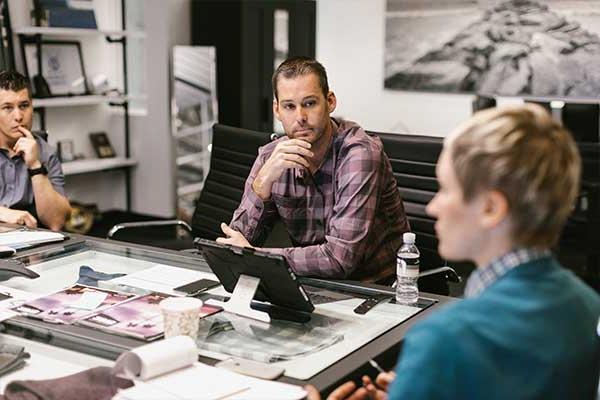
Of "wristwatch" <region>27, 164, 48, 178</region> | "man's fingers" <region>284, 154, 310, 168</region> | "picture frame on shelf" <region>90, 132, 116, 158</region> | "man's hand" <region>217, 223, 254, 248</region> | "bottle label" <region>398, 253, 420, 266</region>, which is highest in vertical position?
"man's fingers" <region>284, 154, 310, 168</region>

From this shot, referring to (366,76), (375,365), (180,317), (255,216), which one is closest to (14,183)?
(255,216)

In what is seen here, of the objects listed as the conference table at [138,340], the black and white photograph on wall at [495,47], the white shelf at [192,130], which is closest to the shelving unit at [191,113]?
the white shelf at [192,130]

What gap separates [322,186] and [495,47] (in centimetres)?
395

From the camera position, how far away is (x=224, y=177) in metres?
3.46

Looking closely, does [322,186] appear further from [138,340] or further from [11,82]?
[11,82]

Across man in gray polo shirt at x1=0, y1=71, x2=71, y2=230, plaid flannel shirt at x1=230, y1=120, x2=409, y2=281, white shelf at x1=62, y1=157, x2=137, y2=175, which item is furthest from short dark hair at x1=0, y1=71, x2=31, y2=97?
white shelf at x1=62, y1=157, x2=137, y2=175

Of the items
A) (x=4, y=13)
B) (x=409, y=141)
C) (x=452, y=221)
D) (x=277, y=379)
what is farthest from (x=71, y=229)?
(x=452, y=221)

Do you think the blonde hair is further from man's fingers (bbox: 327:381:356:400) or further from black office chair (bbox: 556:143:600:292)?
black office chair (bbox: 556:143:600:292)

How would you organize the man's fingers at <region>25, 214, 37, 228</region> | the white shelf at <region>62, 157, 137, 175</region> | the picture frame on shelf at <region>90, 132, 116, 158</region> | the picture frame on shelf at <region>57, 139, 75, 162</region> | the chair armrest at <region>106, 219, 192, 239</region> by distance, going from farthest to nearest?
the picture frame on shelf at <region>90, 132, 116, 158</region>
the picture frame on shelf at <region>57, 139, 75, 162</region>
the white shelf at <region>62, 157, 137, 175</region>
the chair armrest at <region>106, 219, 192, 239</region>
the man's fingers at <region>25, 214, 37, 228</region>

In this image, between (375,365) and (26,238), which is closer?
(375,365)

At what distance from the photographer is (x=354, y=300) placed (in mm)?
2068

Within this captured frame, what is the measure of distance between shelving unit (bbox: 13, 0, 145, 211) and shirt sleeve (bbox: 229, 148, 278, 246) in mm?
3325

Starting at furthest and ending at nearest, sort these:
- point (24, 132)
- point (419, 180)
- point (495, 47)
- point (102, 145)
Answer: point (102, 145), point (495, 47), point (24, 132), point (419, 180)

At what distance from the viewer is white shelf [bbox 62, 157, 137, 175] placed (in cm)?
591
